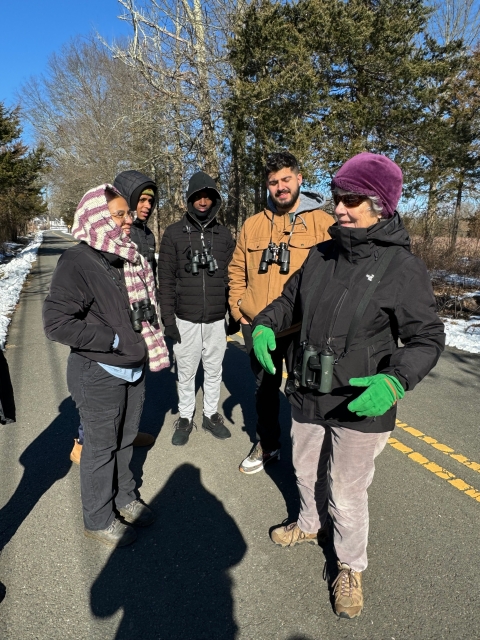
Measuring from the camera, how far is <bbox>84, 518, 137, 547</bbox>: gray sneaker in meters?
2.42

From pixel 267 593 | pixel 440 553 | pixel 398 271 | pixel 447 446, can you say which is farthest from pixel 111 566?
pixel 447 446

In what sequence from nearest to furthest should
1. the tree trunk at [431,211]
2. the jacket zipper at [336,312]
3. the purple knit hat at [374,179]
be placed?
1. the purple knit hat at [374,179]
2. the jacket zipper at [336,312]
3. the tree trunk at [431,211]

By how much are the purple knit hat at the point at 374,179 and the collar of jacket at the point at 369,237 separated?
0.09 metres

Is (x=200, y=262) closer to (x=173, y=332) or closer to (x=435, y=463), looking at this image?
(x=173, y=332)

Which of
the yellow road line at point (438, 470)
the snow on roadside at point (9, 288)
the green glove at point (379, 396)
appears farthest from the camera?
the snow on roadside at point (9, 288)

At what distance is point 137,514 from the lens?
262cm

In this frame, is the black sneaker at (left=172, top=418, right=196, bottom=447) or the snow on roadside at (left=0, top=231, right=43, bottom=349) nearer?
the black sneaker at (left=172, top=418, right=196, bottom=447)

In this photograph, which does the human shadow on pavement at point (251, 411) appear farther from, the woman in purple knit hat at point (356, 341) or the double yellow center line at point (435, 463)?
the double yellow center line at point (435, 463)

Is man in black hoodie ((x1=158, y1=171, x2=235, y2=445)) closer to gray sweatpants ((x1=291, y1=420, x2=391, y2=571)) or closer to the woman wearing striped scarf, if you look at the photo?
the woman wearing striped scarf

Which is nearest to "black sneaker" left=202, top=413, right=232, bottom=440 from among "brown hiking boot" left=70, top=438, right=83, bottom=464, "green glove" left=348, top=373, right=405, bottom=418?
"brown hiking boot" left=70, top=438, right=83, bottom=464

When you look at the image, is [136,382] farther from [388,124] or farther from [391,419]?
[388,124]

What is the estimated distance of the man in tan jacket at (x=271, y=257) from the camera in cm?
279

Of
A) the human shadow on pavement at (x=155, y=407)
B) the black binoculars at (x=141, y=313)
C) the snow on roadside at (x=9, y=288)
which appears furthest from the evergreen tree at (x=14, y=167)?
the black binoculars at (x=141, y=313)

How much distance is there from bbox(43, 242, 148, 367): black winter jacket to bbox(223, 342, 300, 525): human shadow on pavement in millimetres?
1473
